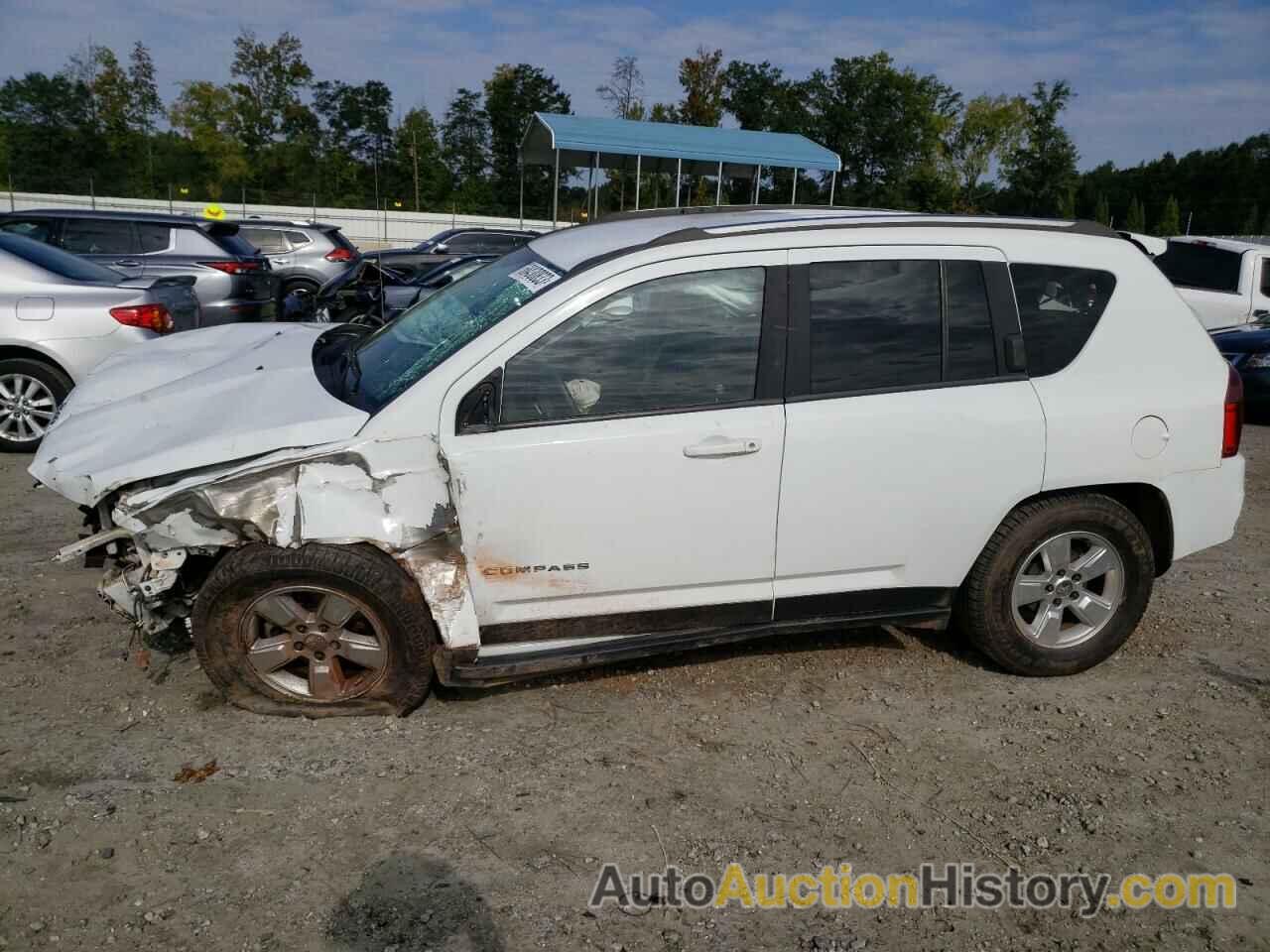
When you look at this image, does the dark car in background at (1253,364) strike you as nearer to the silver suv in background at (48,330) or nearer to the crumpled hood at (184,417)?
the crumpled hood at (184,417)

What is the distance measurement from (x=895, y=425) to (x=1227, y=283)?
1064 centimetres

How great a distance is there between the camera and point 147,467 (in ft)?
10.5

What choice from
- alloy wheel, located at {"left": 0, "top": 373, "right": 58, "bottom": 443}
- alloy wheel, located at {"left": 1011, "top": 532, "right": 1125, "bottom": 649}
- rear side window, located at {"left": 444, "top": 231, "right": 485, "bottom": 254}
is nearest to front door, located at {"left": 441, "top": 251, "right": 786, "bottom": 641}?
alloy wheel, located at {"left": 1011, "top": 532, "right": 1125, "bottom": 649}

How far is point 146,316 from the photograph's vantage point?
692 cm

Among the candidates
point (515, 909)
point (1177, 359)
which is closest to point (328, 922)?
point (515, 909)

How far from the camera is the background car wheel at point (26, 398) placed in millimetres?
6801

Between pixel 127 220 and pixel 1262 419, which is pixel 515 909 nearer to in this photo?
pixel 1262 419

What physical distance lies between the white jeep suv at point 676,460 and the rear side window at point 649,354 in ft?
0.03

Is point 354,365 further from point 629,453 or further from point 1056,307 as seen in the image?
point 1056,307

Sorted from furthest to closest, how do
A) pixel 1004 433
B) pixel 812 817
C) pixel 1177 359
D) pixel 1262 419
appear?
pixel 1262 419
pixel 1177 359
pixel 1004 433
pixel 812 817

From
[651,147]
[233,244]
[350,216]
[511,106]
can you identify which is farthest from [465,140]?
[233,244]

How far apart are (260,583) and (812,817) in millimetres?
2038

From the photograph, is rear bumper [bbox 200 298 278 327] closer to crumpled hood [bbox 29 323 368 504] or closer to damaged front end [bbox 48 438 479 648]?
crumpled hood [bbox 29 323 368 504]

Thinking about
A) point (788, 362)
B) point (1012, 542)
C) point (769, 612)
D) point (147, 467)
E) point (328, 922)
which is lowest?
point (328, 922)
